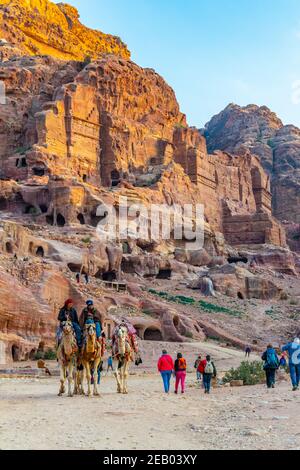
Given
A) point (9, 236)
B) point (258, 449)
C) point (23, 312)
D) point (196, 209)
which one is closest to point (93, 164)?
point (196, 209)

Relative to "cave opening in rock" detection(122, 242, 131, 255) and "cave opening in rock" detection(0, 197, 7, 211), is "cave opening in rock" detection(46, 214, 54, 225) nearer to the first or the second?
"cave opening in rock" detection(0, 197, 7, 211)

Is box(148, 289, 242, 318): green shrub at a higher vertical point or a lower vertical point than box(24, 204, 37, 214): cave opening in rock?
lower

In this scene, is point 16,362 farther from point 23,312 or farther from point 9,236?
point 9,236

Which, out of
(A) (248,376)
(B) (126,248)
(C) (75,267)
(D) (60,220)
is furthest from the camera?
(D) (60,220)

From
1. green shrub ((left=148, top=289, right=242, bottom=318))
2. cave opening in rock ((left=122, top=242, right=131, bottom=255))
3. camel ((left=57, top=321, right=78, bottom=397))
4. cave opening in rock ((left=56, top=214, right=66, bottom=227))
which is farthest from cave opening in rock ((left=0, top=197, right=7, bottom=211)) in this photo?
camel ((left=57, top=321, right=78, bottom=397))

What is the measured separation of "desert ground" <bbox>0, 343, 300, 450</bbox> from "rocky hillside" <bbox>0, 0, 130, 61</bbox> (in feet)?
282

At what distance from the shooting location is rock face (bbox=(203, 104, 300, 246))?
370ft

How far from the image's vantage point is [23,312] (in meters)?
30.7

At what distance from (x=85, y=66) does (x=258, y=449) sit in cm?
7799

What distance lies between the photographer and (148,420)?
1195cm

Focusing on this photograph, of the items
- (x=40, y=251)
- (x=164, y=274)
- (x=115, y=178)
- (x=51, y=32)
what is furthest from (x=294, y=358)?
(x=51, y=32)

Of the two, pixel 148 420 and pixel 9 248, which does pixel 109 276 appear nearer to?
pixel 9 248

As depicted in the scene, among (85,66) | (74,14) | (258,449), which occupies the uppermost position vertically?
(74,14)

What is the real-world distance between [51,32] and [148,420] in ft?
347
